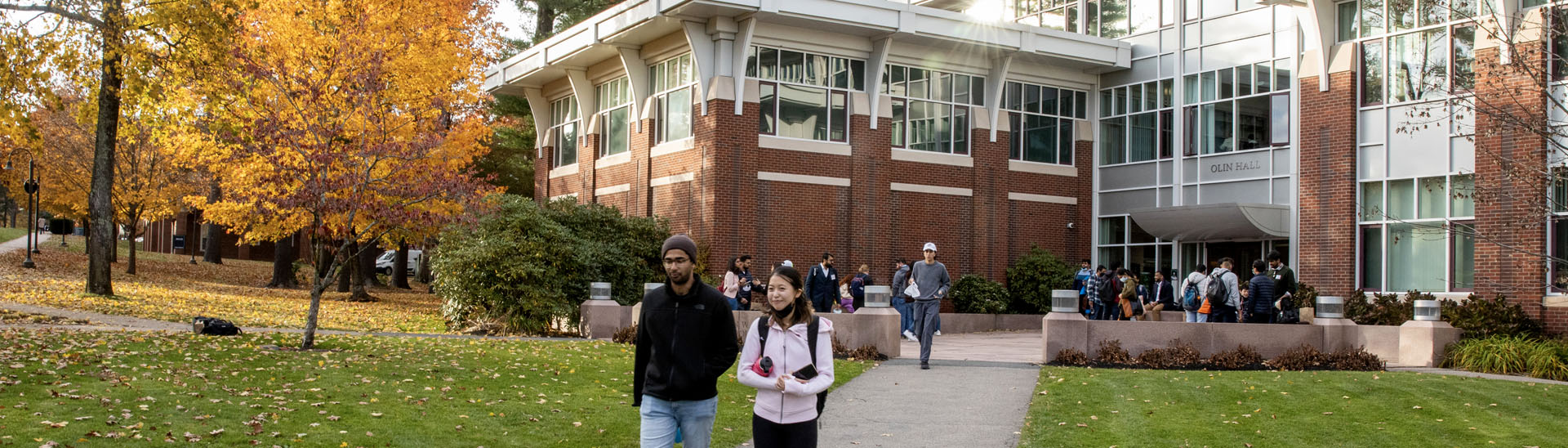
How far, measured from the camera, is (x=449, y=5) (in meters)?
29.6

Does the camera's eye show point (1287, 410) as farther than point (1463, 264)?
No

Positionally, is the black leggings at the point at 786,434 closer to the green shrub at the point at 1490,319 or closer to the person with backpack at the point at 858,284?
the green shrub at the point at 1490,319

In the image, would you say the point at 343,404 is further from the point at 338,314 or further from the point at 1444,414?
the point at 338,314

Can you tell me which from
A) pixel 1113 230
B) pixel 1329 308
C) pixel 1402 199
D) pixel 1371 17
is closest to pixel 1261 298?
pixel 1329 308

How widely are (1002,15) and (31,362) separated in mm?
25355

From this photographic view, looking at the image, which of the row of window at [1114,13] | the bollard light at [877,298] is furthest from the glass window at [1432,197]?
the bollard light at [877,298]

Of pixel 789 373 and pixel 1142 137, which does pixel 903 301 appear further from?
pixel 789 373

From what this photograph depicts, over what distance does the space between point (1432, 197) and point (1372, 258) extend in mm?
1684

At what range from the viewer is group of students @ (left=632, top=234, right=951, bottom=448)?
19.9 feet

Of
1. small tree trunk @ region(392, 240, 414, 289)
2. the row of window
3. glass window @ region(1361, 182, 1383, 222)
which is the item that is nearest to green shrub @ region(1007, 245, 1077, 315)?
the row of window

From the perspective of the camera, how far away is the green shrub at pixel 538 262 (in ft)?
72.7

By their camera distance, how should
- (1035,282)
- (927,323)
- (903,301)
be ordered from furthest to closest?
(1035,282) < (903,301) < (927,323)

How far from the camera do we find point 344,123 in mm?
17891

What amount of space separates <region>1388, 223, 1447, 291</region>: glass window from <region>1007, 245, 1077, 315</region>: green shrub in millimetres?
7123
